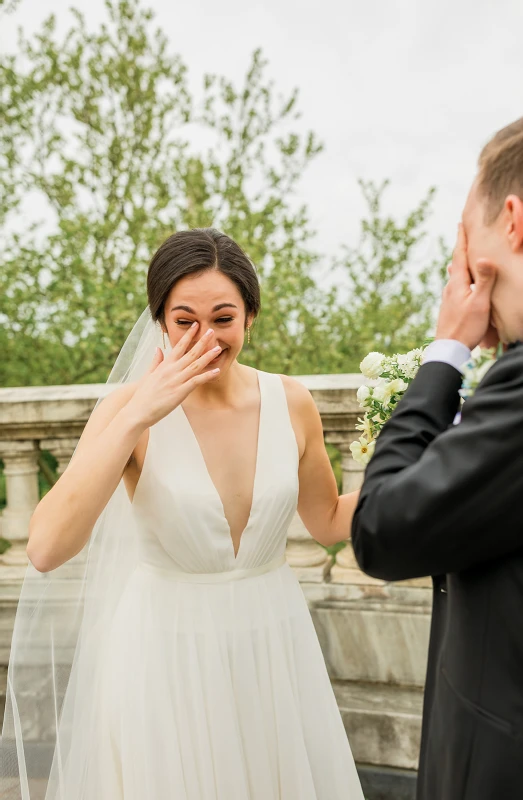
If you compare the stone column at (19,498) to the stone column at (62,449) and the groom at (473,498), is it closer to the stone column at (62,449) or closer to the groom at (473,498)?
the stone column at (62,449)

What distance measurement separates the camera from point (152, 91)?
6.98m

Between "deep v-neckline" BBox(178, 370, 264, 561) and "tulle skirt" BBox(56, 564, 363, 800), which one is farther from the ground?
"deep v-neckline" BBox(178, 370, 264, 561)

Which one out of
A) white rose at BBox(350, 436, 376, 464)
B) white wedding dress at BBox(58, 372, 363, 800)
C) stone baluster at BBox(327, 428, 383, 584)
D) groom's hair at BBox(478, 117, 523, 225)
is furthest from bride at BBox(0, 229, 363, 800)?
groom's hair at BBox(478, 117, 523, 225)

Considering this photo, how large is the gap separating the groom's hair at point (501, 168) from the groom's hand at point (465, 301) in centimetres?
9

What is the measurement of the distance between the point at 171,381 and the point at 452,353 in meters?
0.96

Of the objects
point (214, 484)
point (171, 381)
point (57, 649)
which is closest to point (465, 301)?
point (171, 381)

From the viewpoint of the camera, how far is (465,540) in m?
1.10

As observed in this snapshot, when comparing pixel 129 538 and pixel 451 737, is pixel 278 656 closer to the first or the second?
pixel 129 538

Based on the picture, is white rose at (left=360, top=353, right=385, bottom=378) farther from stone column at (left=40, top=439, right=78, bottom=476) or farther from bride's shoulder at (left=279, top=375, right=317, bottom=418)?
stone column at (left=40, top=439, right=78, bottom=476)

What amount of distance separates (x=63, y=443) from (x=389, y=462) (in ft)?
8.69

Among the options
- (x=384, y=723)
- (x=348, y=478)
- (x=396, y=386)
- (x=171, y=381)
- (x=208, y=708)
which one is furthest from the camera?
(x=348, y=478)

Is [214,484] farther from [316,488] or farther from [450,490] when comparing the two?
[450,490]

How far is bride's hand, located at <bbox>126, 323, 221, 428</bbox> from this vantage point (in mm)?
1969

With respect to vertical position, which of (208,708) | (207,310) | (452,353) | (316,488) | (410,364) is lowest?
(208,708)
